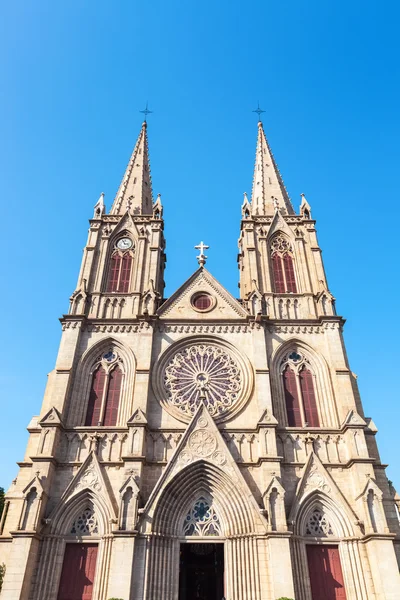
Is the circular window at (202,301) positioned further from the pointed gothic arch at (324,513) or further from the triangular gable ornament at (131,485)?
the pointed gothic arch at (324,513)

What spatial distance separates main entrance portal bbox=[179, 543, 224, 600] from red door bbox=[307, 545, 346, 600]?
183 inches

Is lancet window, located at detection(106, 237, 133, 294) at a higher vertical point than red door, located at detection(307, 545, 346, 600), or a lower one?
higher

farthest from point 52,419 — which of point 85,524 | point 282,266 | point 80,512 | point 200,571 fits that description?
point 282,266

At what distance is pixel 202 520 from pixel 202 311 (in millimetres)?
11634

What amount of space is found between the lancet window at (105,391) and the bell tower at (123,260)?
3113mm

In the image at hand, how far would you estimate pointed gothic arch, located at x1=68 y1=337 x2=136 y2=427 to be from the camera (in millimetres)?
22469

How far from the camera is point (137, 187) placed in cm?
3478

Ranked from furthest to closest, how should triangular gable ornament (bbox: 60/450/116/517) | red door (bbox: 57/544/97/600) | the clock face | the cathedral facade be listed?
the clock face
triangular gable ornament (bbox: 60/450/116/517)
the cathedral facade
red door (bbox: 57/544/97/600)

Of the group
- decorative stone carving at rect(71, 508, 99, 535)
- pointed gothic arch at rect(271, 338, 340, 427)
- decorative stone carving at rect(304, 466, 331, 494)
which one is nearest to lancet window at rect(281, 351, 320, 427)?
pointed gothic arch at rect(271, 338, 340, 427)

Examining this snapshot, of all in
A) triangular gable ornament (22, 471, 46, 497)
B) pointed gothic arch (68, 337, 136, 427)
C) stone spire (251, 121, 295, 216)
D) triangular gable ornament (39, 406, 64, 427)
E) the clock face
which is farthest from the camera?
stone spire (251, 121, 295, 216)

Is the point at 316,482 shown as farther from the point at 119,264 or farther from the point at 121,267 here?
the point at 119,264

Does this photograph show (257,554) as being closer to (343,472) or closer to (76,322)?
(343,472)

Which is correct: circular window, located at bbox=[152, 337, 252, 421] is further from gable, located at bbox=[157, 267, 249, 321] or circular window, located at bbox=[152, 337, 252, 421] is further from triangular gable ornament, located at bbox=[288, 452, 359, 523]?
triangular gable ornament, located at bbox=[288, 452, 359, 523]

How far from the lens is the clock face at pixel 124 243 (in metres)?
30.1
